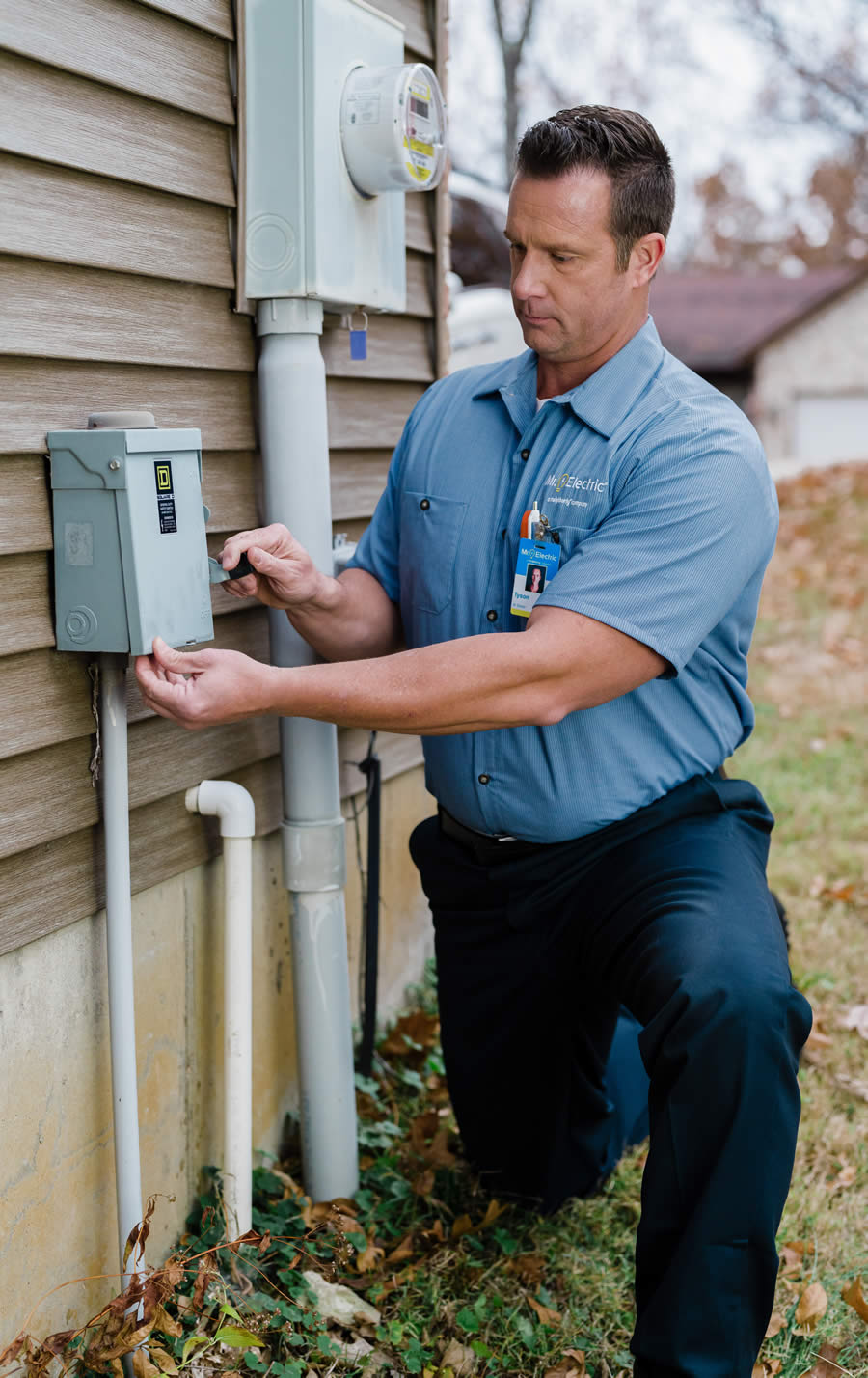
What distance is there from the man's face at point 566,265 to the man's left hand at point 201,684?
85 centimetres

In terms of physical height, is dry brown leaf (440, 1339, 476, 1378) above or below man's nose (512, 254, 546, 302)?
below

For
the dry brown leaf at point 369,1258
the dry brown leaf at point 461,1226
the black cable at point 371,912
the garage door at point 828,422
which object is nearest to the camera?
the dry brown leaf at point 369,1258

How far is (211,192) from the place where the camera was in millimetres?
2332

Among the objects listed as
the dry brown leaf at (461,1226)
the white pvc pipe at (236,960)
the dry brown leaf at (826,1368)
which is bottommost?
the dry brown leaf at (826,1368)

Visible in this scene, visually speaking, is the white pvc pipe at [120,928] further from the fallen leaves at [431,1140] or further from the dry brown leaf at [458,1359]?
the fallen leaves at [431,1140]

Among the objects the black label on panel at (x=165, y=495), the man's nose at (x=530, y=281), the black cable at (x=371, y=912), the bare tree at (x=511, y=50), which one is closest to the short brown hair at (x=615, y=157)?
the man's nose at (x=530, y=281)

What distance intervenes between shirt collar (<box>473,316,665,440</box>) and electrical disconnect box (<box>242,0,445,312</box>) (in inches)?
15.4

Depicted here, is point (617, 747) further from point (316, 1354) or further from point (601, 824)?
point (316, 1354)

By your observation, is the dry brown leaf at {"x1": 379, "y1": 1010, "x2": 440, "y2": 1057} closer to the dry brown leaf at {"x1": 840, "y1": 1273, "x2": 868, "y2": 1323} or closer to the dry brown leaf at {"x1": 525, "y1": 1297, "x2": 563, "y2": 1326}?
the dry brown leaf at {"x1": 525, "y1": 1297, "x2": 563, "y2": 1326}

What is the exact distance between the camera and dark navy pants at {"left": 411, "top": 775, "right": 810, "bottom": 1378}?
2.01 metres

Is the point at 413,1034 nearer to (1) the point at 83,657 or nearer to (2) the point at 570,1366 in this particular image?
(2) the point at 570,1366

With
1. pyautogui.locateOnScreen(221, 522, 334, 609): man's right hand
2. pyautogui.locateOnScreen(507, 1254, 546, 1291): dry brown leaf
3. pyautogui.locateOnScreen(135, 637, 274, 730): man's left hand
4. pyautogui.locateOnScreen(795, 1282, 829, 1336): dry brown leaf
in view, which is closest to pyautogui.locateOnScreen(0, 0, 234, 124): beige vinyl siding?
pyautogui.locateOnScreen(221, 522, 334, 609): man's right hand

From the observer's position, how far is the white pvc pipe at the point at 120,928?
6.76ft

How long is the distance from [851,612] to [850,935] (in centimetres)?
463
